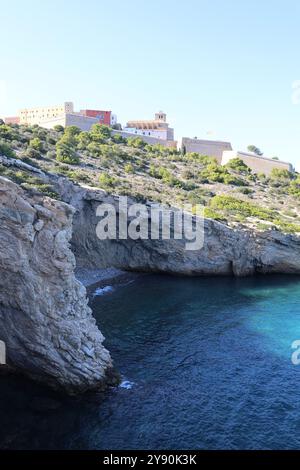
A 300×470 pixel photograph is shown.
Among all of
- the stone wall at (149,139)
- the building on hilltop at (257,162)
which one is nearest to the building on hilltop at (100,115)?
the stone wall at (149,139)

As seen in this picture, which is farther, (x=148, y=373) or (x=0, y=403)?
(x=148, y=373)

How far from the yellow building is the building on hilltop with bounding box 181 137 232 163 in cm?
3180

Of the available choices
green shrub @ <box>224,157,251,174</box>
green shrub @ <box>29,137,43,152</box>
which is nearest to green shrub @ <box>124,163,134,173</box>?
green shrub @ <box>29,137,43,152</box>

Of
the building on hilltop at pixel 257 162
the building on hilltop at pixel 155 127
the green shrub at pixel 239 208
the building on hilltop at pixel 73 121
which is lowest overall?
the green shrub at pixel 239 208

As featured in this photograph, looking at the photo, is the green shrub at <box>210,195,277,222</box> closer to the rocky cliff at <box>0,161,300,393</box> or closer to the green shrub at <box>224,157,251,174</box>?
the green shrub at <box>224,157,251,174</box>

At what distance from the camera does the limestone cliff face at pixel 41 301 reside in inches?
844

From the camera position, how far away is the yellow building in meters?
107

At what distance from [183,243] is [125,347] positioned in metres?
21.5

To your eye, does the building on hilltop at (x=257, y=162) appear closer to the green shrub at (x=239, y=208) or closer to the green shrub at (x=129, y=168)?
the green shrub at (x=239, y=208)

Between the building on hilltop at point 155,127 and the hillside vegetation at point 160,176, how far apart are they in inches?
1135

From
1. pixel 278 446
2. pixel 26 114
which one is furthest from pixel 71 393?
pixel 26 114

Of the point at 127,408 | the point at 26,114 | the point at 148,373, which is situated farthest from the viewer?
the point at 26,114
